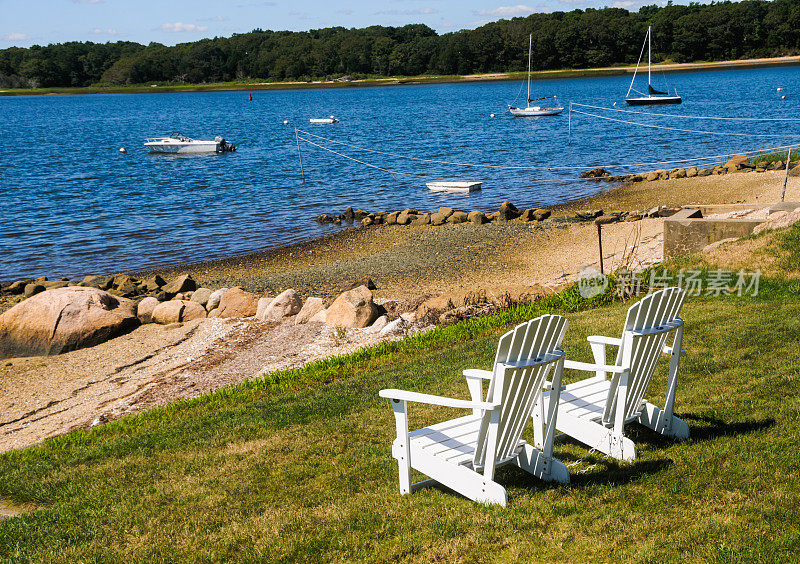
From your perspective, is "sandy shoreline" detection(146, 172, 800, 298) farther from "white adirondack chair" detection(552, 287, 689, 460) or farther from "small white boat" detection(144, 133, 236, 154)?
"small white boat" detection(144, 133, 236, 154)

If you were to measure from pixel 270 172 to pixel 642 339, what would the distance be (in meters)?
35.9

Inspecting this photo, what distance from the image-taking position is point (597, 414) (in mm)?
4750

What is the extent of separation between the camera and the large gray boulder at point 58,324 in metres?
12.4

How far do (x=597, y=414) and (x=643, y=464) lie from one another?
1.42 feet

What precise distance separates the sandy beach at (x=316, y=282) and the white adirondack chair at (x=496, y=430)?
527cm

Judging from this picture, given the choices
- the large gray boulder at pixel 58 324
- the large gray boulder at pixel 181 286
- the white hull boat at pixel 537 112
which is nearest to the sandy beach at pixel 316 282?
the large gray boulder at pixel 58 324

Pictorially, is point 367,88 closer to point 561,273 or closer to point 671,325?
point 561,273

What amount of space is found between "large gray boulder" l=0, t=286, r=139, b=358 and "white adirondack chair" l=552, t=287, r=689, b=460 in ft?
33.2

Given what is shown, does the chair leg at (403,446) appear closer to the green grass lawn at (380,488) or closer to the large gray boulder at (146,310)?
the green grass lawn at (380,488)

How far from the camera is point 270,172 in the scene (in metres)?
38.7

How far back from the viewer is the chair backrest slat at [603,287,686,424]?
440cm

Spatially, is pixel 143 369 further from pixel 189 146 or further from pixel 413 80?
pixel 413 80

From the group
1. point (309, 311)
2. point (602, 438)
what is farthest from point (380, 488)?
point (309, 311)

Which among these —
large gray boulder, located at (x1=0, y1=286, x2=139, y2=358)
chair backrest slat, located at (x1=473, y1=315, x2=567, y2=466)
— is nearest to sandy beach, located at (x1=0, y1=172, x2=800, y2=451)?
large gray boulder, located at (x1=0, y1=286, x2=139, y2=358)
